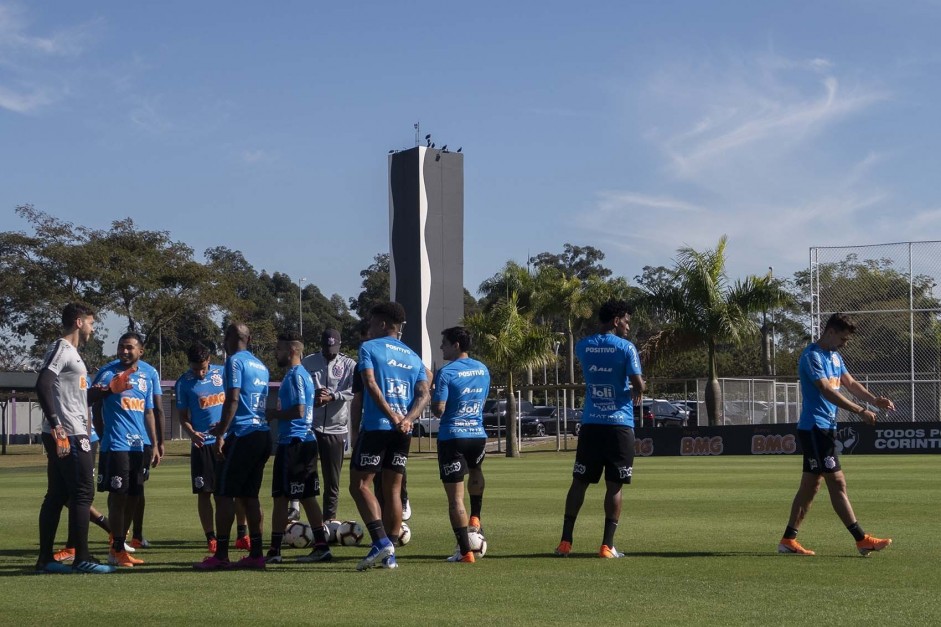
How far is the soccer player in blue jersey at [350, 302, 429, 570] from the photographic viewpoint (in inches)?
360

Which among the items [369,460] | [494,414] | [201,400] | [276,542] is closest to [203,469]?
[201,400]

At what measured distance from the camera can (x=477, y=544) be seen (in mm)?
9773

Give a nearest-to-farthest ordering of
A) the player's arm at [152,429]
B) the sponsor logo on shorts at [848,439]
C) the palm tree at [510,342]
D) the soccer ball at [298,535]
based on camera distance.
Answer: the player's arm at [152,429] < the soccer ball at [298,535] < the sponsor logo on shorts at [848,439] < the palm tree at [510,342]

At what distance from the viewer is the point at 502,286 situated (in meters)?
70.8

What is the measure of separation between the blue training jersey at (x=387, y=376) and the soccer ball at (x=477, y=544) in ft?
4.09

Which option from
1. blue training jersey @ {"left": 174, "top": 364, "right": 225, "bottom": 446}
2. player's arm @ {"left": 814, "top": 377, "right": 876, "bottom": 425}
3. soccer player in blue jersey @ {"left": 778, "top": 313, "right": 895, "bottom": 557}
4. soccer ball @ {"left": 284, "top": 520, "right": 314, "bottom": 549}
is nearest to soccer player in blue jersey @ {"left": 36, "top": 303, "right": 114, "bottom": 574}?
soccer ball @ {"left": 284, "top": 520, "right": 314, "bottom": 549}

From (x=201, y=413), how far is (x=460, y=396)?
9.74ft

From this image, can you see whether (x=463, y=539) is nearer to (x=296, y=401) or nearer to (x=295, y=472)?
(x=295, y=472)

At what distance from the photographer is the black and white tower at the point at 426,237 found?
56500 millimetres

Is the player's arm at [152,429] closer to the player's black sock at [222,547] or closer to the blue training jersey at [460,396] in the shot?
the player's black sock at [222,547]

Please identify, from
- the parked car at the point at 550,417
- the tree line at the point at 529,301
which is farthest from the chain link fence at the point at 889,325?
the parked car at the point at 550,417

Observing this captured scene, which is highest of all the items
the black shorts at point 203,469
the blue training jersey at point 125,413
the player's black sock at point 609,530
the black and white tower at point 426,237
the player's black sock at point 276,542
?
the black and white tower at point 426,237

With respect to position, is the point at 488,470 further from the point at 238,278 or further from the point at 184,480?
the point at 238,278

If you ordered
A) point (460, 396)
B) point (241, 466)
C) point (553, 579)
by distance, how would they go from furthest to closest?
point (460, 396), point (241, 466), point (553, 579)
